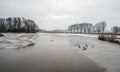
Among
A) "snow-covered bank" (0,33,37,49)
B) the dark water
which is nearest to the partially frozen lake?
the dark water

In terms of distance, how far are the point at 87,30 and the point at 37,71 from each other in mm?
104919

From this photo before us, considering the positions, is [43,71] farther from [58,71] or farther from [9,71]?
[9,71]

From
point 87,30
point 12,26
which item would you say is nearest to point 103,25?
point 87,30

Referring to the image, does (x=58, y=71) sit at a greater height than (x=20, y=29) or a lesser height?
lesser

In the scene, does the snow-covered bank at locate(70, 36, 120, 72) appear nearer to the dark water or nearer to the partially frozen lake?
the partially frozen lake

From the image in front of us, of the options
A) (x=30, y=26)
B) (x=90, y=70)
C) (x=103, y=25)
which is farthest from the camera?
(x=30, y=26)

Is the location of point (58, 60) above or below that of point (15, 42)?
below

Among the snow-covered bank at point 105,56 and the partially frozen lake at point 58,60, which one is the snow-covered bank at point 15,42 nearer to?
the partially frozen lake at point 58,60

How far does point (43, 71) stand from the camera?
6.06m

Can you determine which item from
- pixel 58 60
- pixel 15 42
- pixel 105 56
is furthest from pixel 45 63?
pixel 15 42

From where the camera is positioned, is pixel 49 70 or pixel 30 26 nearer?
pixel 49 70

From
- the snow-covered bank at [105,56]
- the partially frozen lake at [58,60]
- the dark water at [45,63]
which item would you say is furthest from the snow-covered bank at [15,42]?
the snow-covered bank at [105,56]

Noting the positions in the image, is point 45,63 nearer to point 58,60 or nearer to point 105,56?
point 58,60

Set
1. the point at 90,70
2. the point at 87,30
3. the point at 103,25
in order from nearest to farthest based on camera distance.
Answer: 1. the point at 90,70
2. the point at 103,25
3. the point at 87,30
